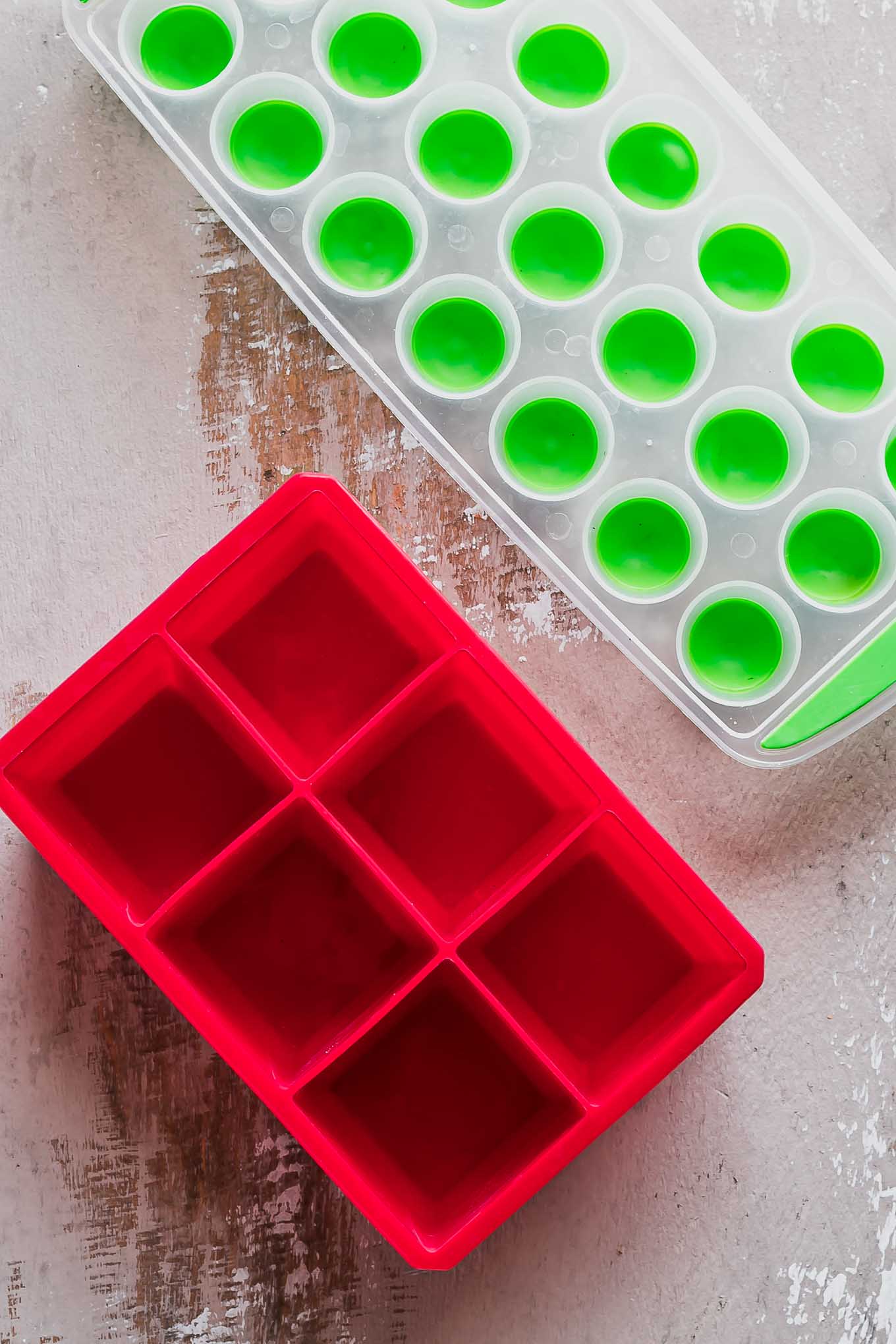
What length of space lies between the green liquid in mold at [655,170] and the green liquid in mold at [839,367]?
199 millimetres

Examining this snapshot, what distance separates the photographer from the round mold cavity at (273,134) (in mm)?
1006

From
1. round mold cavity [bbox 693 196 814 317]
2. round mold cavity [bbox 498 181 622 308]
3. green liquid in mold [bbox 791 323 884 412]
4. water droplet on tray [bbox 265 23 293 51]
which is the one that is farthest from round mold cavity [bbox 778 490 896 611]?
water droplet on tray [bbox 265 23 293 51]

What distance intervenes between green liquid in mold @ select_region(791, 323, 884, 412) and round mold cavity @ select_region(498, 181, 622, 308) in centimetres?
23

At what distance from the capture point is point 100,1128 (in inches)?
39.4

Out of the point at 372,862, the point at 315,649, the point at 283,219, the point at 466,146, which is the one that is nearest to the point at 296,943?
the point at 372,862

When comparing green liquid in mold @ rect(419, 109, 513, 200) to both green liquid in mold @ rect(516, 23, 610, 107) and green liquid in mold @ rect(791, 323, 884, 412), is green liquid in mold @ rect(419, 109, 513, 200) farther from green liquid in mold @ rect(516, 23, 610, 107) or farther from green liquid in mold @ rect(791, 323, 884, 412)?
green liquid in mold @ rect(791, 323, 884, 412)

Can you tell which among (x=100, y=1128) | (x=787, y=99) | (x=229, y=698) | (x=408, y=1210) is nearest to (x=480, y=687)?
(x=229, y=698)

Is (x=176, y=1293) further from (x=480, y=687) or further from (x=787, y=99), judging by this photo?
(x=787, y=99)

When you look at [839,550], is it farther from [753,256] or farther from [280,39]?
[280,39]

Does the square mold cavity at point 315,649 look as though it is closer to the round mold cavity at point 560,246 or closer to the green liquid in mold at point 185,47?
the round mold cavity at point 560,246

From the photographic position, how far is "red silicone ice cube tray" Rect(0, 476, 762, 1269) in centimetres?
89

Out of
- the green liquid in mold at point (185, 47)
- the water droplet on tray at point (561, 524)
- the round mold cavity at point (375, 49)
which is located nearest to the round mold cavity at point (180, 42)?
the green liquid in mold at point (185, 47)

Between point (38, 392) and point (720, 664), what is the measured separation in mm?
766

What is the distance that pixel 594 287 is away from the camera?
3.33 feet
